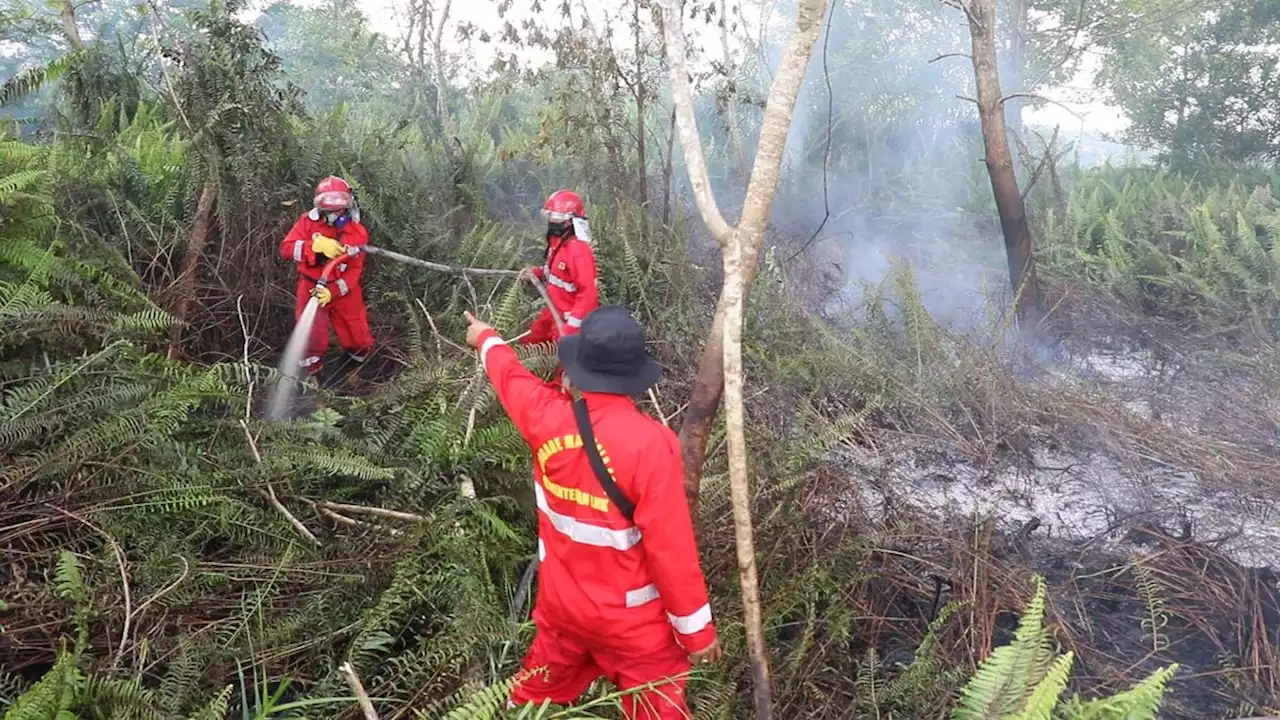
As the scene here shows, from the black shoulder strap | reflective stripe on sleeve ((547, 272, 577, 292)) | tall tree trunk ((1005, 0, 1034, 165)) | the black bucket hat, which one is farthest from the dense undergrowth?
tall tree trunk ((1005, 0, 1034, 165))

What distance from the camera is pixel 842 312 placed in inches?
290

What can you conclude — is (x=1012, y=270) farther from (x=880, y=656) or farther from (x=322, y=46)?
(x=322, y=46)

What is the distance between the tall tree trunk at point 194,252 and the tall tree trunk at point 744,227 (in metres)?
3.65

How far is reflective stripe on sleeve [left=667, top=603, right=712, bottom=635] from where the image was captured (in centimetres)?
226

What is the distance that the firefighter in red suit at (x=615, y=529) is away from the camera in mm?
2207

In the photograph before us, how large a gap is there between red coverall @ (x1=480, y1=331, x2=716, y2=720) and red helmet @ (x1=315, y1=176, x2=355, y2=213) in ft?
10.3

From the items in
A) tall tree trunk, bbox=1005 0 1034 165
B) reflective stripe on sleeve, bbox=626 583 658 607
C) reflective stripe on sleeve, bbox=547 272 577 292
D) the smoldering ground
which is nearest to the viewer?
reflective stripe on sleeve, bbox=626 583 658 607

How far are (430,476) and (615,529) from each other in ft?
4.68

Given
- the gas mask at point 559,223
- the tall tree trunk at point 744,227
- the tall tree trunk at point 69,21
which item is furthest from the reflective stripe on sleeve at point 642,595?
the tall tree trunk at point 69,21

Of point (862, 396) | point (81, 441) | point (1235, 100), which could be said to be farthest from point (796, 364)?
point (1235, 100)

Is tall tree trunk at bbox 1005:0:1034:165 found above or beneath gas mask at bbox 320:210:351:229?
above

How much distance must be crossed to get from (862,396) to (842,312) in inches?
89.4

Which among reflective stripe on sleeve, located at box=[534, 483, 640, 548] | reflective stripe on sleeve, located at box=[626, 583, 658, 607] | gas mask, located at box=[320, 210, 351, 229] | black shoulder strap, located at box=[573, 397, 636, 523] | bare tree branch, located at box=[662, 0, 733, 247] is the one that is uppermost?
bare tree branch, located at box=[662, 0, 733, 247]

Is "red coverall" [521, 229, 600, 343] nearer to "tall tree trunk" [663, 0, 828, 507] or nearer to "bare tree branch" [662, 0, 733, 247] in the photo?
"tall tree trunk" [663, 0, 828, 507]
